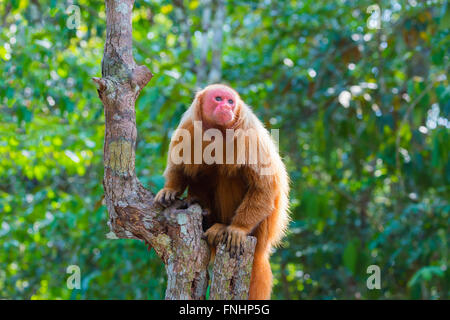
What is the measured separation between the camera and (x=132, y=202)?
3.19 m

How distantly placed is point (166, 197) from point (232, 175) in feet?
1.87

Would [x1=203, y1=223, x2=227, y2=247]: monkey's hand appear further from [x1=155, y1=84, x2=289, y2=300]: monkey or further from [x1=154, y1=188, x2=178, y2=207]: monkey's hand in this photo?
[x1=154, y1=188, x2=178, y2=207]: monkey's hand

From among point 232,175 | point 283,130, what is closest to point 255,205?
point 232,175

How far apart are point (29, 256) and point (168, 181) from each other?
14.5 feet

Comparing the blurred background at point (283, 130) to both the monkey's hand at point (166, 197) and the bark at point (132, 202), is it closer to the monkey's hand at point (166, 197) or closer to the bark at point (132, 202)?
the monkey's hand at point (166, 197)

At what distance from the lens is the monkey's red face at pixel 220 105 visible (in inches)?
148

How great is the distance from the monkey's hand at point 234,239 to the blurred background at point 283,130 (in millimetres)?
1451

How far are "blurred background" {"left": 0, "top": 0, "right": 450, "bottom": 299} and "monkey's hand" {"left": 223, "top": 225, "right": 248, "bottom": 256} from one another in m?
1.45

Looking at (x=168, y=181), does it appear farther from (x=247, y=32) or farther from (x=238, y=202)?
(x=247, y=32)

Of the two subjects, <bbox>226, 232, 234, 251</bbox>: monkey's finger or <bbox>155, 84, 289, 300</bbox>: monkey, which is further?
<bbox>155, 84, 289, 300</bbox>: monkey

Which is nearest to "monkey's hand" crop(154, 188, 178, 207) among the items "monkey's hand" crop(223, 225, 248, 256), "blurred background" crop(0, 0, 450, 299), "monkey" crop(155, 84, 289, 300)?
"monkey" crop(155, 84, 289, 300)

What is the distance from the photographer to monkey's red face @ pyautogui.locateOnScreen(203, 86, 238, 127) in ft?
12.3

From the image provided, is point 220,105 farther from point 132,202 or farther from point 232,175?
point 132,202
